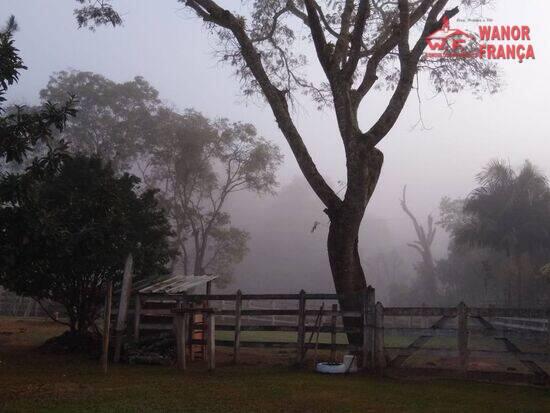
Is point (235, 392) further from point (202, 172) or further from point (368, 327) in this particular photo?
point (202, 172)

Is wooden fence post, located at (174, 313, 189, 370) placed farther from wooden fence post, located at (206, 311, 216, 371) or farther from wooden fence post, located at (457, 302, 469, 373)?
wooden fence post, located at (457, 302, 469, 373)

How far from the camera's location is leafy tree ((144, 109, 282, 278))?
4209 cm

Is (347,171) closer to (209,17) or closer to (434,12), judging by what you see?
(434,12)

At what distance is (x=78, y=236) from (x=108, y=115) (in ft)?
108

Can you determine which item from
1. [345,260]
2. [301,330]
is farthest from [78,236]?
[345,260]

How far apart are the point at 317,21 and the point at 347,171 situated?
166 inches

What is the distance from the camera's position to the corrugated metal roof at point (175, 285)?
46.5ft

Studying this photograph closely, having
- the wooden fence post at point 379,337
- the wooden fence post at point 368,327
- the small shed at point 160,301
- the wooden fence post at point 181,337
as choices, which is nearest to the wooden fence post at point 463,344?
the wooden fence post at point 379,337

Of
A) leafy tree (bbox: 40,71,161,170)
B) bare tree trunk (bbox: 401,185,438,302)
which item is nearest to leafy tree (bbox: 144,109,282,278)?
leafy tree (bbox: 40,71,161,170)

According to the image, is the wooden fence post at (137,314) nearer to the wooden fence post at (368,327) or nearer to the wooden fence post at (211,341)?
the wooden fence post at (211,341)

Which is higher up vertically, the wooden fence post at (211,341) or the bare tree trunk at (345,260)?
the bare tree trunk at (345,260)

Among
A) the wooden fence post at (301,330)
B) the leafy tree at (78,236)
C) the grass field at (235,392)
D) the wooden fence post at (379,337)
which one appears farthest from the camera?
the wooden fence post at (301,330)

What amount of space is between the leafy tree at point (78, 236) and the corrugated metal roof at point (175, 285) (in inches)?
71.0

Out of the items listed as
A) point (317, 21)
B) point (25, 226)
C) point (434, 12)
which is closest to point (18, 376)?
point (25, 226)
